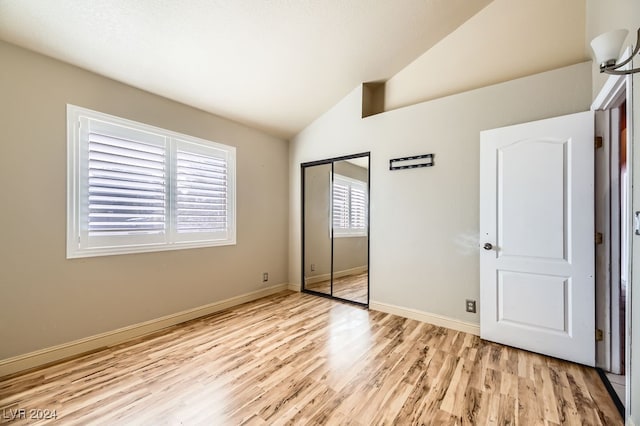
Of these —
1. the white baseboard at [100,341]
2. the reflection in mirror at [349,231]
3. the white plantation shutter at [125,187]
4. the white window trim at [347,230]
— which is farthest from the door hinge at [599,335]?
the white plantation shutter at [125,187]

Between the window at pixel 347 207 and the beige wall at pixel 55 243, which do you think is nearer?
the beige wall at pixel 55 243

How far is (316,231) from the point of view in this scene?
445 centimetres

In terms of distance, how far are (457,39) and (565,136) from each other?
1.62m

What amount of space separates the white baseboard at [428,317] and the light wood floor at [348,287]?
0.35m

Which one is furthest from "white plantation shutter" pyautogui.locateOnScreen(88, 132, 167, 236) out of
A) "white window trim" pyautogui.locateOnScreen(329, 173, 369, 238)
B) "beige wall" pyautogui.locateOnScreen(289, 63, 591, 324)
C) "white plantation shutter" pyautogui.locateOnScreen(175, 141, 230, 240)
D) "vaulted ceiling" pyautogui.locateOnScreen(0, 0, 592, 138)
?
"beige wall" pyautogui.locateOnScreen(289, 63, 591, 324)

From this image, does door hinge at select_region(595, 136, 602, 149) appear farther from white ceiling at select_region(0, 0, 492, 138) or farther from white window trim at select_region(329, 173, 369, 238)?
white window trim at select_region(329, 173, 369, 238)

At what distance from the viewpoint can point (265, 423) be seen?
5.20 ft

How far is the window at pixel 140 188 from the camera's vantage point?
2408 mm

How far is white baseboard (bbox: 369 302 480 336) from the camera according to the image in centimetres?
281

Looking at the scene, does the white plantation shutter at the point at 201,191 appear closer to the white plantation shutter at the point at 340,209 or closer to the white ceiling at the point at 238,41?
the white ceiling at the point at 238,41

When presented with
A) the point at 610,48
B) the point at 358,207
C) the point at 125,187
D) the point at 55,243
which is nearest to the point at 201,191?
the point at 125,187

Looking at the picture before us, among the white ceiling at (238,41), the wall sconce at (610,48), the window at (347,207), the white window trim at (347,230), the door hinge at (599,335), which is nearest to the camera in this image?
the wall sconce at (610,48)

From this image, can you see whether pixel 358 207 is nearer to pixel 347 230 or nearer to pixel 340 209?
pixel 340 209

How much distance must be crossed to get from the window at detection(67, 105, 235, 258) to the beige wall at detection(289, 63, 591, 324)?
1948mm
